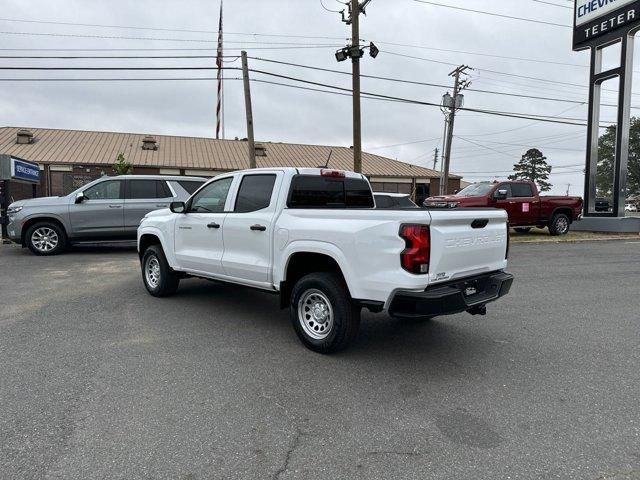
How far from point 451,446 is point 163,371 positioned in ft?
8.00

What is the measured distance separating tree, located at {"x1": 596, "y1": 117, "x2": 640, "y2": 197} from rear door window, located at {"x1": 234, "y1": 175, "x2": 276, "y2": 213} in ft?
281

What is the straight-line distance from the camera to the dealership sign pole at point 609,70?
17672mm

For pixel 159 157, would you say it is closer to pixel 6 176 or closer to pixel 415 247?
pixel 6 176

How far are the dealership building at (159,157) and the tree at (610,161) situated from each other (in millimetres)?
51585

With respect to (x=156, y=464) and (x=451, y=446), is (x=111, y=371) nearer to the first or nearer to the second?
(x=156, y=464)

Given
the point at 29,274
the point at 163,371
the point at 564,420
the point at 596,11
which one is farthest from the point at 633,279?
the point at 596,11

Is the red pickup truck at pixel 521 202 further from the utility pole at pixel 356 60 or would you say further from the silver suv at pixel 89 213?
the silver suv at pixel 89 213

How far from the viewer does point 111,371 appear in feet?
13.1

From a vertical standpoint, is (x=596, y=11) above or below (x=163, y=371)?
above

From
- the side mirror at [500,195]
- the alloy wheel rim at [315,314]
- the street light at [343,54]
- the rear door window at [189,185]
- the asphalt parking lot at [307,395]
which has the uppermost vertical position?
the street light at [343,54]

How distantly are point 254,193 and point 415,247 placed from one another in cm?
227

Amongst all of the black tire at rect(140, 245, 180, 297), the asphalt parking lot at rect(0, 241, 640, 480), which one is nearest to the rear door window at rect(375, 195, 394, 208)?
the asphalt parking lot at rect(0, 241, 640, 480)

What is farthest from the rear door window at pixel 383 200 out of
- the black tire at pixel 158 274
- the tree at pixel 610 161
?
the tree at pixel 610 161

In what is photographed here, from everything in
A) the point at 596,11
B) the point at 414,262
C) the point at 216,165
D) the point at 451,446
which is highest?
the point at 596,11
